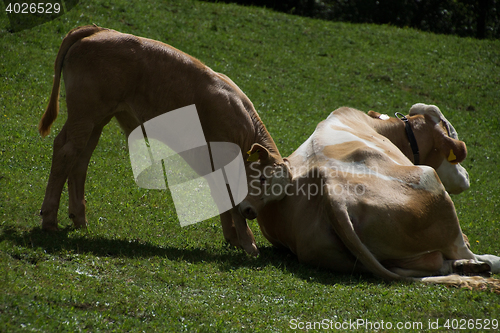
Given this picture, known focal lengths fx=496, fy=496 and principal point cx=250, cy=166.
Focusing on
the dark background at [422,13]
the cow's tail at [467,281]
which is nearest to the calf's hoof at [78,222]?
the cow's tail at [467,281]

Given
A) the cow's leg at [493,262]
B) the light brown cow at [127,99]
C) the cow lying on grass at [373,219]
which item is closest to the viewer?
the cow lying on grass at [373,219]

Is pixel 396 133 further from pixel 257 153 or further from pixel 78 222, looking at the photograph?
pixel 78 222

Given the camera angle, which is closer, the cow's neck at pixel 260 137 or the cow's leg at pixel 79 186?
the cow's leg at pixel 79 186

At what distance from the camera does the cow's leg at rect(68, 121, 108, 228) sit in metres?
6.82

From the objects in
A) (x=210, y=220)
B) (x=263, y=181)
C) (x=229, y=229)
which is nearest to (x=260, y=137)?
(x=263, y=181)

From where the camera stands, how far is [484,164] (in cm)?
1377

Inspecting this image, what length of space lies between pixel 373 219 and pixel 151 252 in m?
2.70

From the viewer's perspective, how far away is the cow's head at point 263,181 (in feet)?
21.5

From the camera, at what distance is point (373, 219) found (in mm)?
5777

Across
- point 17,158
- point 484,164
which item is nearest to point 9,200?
point 17,158

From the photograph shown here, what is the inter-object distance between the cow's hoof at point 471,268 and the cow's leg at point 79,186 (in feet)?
16.0

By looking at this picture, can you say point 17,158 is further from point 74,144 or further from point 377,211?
point 377,211

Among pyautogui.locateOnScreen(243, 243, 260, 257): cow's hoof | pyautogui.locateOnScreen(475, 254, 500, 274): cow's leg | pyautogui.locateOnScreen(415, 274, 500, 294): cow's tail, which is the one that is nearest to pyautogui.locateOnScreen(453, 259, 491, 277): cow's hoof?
pyautogui.locateOnScreen(475, 254, 500, 274): cow's leg

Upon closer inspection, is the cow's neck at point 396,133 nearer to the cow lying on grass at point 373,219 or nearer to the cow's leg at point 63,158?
the cow lying on grass at point 373,219
